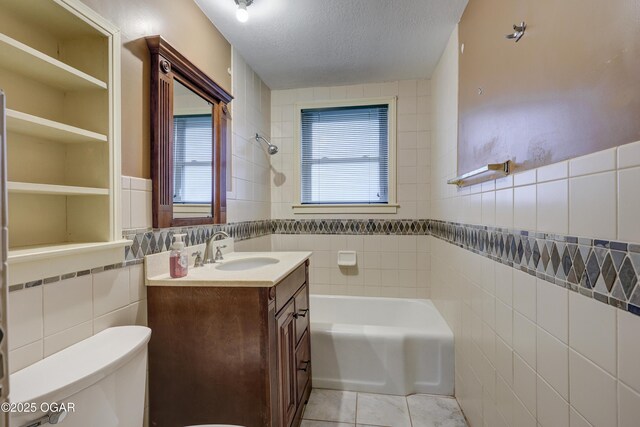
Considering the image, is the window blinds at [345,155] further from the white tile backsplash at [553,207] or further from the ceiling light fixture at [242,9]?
the white tile backsplash at [553,207]

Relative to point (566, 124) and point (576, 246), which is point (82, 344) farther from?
point (566, 124)

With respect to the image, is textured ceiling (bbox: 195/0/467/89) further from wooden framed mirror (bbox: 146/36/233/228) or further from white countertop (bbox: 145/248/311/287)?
white countertop (bbox: 145/248/311/287)

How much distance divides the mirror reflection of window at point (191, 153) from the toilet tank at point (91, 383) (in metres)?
0.68

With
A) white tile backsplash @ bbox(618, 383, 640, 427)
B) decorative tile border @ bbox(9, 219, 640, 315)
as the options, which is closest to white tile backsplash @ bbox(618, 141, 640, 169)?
decorative tile border @ bbox(9, 219, 640, 315)

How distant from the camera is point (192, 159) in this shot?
1647mm

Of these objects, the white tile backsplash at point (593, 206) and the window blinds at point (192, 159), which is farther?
the window blinds at point (192, 159)

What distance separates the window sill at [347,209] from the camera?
2.78 m

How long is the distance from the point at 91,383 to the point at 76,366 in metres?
0.08

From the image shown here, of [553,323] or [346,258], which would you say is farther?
[346,258]

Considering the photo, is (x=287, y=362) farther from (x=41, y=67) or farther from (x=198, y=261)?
(x=41, y=67)

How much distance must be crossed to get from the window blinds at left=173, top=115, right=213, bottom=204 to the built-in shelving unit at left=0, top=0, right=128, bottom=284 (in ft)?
1.29

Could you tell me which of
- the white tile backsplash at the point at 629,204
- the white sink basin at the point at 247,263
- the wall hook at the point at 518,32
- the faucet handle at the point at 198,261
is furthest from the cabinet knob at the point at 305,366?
the wall hook at the point at 518,32

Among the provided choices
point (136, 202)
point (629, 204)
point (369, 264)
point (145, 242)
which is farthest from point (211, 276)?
point (369, 264)

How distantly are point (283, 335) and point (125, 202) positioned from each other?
89cm
